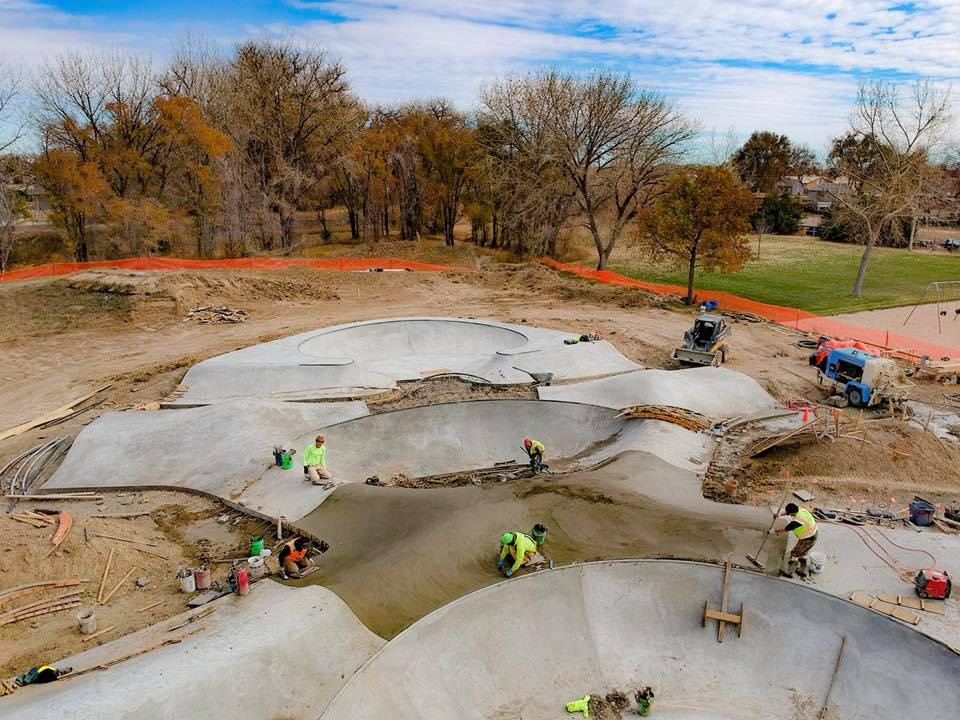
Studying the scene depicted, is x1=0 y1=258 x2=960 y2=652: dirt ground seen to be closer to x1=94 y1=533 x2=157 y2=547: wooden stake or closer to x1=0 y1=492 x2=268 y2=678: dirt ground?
x1=0 y1=492 x2=268 y2=678: dirt ground

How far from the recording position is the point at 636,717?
26.9 feet

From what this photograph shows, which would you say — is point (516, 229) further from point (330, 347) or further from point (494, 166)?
point (330, 347)

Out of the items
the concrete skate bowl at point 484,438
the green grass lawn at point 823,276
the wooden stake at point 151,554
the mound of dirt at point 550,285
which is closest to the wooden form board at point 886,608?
the concrete skate bowl at point 484,438

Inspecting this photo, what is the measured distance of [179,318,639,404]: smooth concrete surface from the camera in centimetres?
1912

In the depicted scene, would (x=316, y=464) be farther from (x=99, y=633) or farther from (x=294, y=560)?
(x=99, y=633)

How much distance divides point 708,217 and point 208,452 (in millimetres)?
23935

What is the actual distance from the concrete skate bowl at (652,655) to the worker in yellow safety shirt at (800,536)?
99 centimetres

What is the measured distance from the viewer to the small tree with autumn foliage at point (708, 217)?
28.0 m

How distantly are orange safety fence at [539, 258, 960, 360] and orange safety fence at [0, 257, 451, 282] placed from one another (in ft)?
46.3

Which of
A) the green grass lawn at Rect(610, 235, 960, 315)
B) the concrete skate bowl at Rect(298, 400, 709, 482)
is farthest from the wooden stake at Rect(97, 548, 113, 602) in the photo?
the green grass lawn at Rect(610, 235, 960, 315)

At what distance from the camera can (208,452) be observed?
587 inches

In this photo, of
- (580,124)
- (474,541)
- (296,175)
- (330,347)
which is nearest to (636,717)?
(474,541)

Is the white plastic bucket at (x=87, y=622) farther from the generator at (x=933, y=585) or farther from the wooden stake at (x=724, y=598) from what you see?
the generator at (x=933, y=585)

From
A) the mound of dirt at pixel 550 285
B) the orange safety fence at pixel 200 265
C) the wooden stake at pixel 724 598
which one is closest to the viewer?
the wooden stake at pixel 724 598
